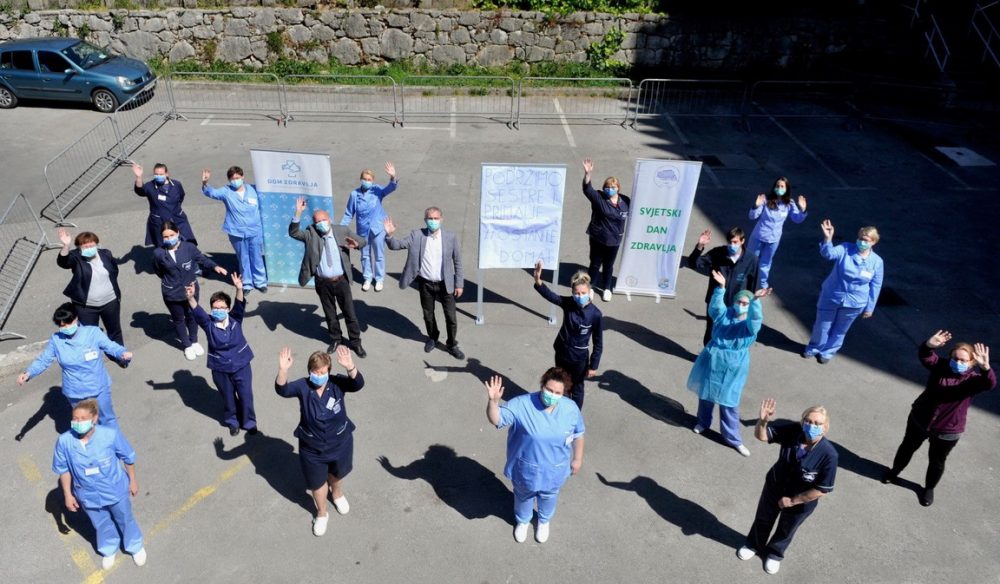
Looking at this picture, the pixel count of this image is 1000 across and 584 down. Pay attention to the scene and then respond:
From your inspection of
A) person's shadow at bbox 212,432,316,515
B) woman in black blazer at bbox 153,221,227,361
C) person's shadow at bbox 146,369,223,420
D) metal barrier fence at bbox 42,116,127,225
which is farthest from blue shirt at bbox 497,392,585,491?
metal barrier fence at bbox 42,116,127,225

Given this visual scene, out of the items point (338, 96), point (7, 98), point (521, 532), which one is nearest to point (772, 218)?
point (521, 532)

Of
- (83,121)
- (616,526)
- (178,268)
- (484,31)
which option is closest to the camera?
(616,526)

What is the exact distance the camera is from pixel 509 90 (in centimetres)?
2002

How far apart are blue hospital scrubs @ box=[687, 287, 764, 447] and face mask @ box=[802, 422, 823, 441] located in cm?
147

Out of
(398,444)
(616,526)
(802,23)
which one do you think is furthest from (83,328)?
(802,23)

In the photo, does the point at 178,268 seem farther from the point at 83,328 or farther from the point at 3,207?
the point at 3,207

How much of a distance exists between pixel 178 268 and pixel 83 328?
175cm

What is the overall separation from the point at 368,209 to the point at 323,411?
4864 millimetres

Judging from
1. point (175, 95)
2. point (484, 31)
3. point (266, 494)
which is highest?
point (484, 31)

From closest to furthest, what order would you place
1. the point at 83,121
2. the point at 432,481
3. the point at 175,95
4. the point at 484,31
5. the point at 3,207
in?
the point at 432,481 → the point at 3,207 → the point at 83,121 → the point at 175,95 → the point at 484,31

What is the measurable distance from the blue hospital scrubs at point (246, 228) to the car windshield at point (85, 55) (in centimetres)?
1091

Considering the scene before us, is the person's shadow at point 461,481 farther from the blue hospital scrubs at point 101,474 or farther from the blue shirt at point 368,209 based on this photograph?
the blue shirt at point 368,209

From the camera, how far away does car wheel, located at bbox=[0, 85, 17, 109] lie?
18266mm

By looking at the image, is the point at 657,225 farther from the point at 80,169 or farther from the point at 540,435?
the point at 80,169
